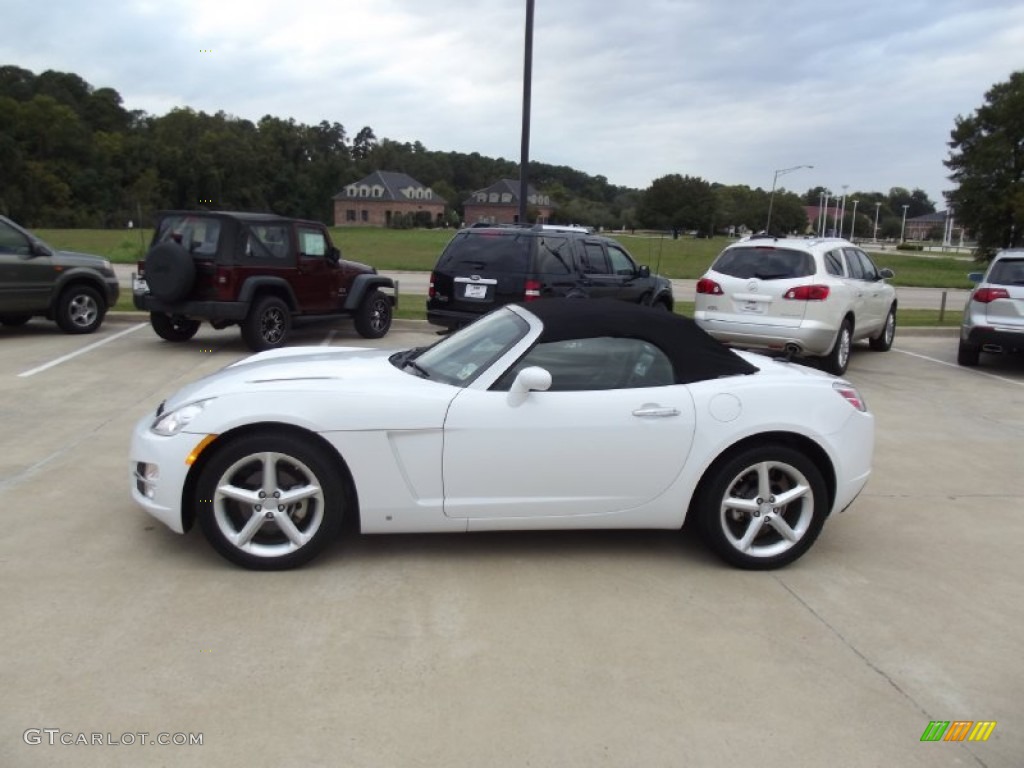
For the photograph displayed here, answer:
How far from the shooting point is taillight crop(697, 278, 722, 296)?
408 inches

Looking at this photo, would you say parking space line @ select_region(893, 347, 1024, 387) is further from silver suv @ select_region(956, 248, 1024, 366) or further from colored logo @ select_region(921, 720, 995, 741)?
colored logo @ select_region(921, 720, 995, 741)

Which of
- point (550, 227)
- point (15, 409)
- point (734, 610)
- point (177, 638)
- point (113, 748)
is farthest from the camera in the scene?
point (550, 227)

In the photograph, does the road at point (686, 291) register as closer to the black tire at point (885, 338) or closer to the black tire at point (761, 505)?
the black tire at point (885, 338)

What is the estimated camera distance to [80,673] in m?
3.07

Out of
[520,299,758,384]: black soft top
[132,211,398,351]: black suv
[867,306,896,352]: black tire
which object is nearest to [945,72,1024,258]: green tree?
[867,306,896,352]: black tire

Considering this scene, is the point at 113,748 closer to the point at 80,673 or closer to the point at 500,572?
the point at 80,673

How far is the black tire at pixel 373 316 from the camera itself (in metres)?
A: 12.1

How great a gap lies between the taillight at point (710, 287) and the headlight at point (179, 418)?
7675 millimetres

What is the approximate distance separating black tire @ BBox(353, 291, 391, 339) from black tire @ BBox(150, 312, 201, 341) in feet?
7.64

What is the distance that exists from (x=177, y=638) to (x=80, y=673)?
0.38 m

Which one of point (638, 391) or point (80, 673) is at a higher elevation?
point (638, 391)

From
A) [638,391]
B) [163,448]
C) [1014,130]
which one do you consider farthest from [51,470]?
[1014,130]

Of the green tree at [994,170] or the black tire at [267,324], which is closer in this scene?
the black tire at [267,324]
